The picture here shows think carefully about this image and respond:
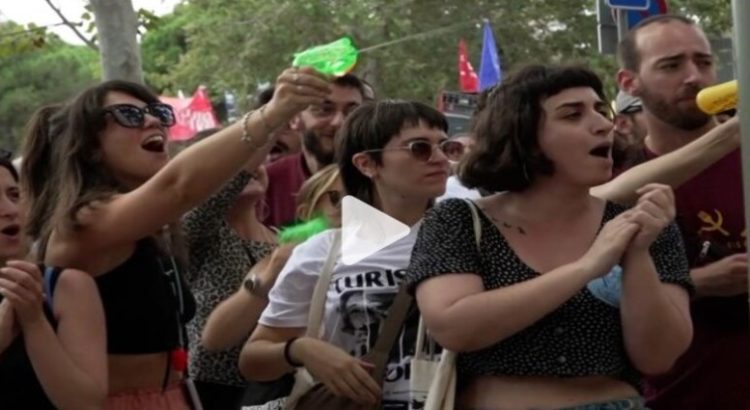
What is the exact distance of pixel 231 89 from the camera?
94.9ft

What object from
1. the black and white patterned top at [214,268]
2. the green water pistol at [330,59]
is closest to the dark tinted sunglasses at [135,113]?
the green water pistol at [330,59]

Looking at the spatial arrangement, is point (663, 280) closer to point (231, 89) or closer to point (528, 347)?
point (528, 347)

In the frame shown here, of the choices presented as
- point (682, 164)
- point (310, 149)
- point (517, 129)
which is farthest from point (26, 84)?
point (517, 129)

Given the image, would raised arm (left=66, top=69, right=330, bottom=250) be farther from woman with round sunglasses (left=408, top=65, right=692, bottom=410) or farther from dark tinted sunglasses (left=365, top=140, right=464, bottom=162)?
dark tinted sunglasses (left=365, top=140, right=464, bottom=162)

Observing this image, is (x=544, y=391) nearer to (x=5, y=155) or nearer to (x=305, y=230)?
(x=305, y=230)

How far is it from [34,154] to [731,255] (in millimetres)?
2197

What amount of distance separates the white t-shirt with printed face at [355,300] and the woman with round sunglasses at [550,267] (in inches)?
22.1

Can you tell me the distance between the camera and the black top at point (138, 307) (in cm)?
446

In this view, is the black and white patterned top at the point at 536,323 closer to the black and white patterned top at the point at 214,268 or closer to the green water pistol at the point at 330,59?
the green water pistol at the point at 330,59

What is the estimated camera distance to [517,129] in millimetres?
4023

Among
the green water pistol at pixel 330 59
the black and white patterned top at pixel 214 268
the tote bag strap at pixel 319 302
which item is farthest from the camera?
the black and white patterned top at pixel 214 268

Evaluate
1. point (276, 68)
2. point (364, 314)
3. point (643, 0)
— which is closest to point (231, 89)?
point (276, 68)

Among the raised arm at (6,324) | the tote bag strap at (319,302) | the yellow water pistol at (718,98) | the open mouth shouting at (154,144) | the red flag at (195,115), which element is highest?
the open mouth shouting at (154,144)

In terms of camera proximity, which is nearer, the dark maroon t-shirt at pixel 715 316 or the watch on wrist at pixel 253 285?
the dark maroon t-shirt at pixel 715 316
